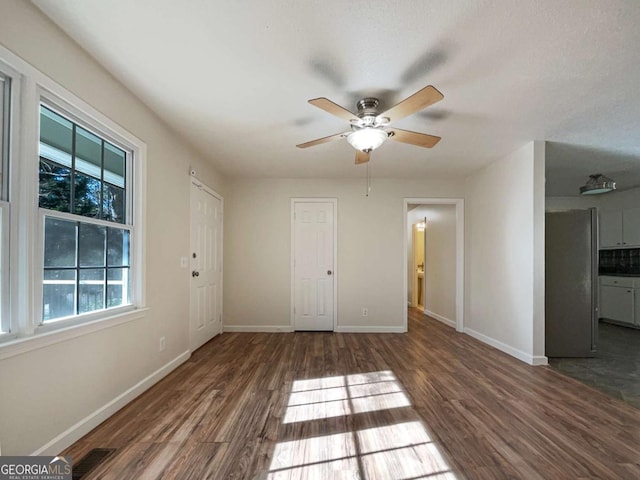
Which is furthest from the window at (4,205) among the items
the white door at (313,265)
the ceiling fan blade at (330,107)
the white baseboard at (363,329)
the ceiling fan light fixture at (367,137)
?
the white baseboard at (363,329)

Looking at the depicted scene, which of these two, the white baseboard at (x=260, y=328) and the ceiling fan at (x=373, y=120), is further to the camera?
the white baseboard at (x=260, y=328)

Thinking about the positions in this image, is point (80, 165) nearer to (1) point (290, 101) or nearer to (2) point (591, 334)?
(1) point (290, 101)

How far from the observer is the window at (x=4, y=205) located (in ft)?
4.61

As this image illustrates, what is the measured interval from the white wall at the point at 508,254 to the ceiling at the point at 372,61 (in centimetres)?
59

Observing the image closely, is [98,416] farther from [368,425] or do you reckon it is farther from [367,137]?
[367,137]

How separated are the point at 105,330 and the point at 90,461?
0.75 m

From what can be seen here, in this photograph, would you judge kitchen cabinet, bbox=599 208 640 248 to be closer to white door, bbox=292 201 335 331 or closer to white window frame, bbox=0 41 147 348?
white door, bbox=292 201 335 331

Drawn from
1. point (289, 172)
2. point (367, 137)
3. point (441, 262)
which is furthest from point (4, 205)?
point (441, 262)

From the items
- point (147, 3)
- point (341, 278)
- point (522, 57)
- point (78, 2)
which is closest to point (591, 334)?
point (341, 278)

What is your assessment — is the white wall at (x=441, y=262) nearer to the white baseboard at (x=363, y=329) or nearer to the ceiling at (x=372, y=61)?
the white baseboard at (x=363, y=329)

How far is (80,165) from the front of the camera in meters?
1.91

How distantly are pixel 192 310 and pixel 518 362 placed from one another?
3.70 m

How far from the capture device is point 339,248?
4641 millimetres

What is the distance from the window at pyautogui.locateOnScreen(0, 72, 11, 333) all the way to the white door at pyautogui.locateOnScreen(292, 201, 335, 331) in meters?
3.39
